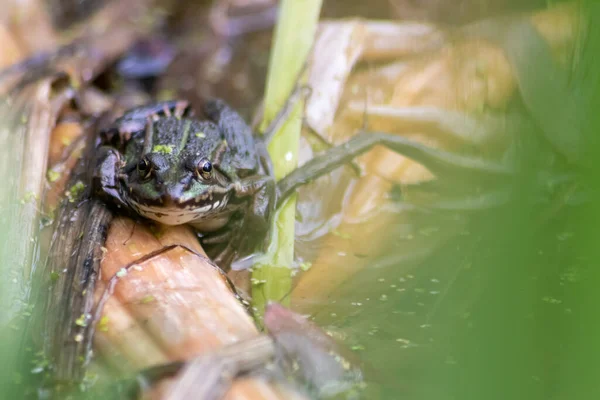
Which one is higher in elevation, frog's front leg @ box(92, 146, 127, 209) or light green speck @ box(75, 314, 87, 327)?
frog's front leg @ box(92, 146, 127, 209)

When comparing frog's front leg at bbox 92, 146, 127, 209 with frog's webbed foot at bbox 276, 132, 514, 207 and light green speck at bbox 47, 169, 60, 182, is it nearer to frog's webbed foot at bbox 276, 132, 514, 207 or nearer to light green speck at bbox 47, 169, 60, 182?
light green speck at bbox 47, 169, 60, 182

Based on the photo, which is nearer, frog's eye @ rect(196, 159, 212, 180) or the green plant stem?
frog's eye @ rect(196, 159, 212, 180)

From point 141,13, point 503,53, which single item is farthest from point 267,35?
point 503,53

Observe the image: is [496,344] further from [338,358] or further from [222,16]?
[222,16]

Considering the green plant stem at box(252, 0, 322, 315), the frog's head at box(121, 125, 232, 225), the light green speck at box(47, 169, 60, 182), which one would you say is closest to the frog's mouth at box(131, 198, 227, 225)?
the frog's head at box(121, 125, 232, 225)

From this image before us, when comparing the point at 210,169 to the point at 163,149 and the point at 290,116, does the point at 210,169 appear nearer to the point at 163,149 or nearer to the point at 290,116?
the point at 163,149

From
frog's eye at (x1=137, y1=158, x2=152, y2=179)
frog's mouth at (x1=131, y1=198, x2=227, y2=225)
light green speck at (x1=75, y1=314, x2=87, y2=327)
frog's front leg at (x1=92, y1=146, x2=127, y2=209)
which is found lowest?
light green speck at (x1=75, y1=314, x2=87, y2=327)

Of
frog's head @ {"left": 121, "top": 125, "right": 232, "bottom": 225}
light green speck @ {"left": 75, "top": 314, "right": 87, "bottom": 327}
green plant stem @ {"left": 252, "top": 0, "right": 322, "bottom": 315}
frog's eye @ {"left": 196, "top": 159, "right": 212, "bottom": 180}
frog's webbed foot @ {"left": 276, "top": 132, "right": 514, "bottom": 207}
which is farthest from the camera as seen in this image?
frog's webbed foot @ {"left": 276, "top": 132, "right": 514, "bottom": 207}

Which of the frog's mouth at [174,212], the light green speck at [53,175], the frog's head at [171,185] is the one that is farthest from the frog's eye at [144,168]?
the light green speck at [53,175]
